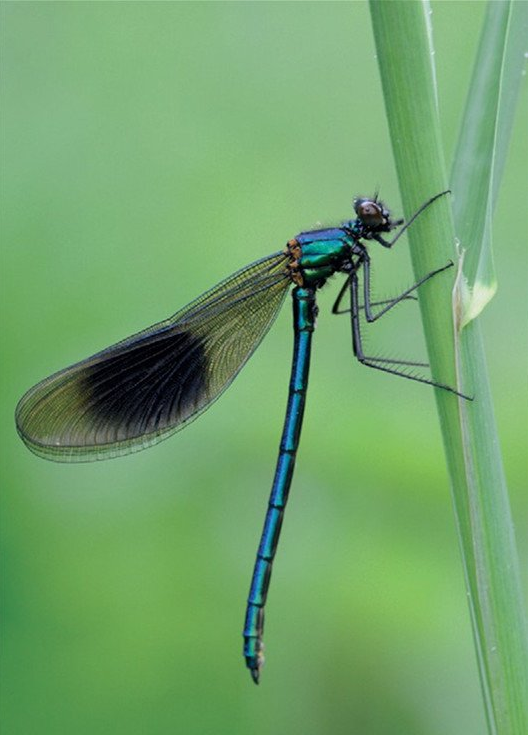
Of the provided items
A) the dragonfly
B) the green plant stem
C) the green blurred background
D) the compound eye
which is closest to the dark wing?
the dragonfly

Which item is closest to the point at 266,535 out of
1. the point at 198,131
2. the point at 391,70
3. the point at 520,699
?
the point at 520,699

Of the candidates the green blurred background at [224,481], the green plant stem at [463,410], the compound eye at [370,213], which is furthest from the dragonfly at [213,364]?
the green plant stem at [463,410]

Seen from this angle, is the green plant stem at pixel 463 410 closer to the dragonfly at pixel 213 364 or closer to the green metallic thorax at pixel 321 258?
the dragonfly at pixel 213 364

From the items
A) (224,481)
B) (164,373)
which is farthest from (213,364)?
(224,481)

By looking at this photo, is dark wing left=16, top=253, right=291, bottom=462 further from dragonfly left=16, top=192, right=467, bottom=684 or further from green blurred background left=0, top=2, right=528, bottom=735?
green blurred background left=0, top=2, right=528, bottom=735

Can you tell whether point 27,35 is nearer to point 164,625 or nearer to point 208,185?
point 208,185

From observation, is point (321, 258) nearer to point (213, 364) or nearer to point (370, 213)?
point (370, 213)
